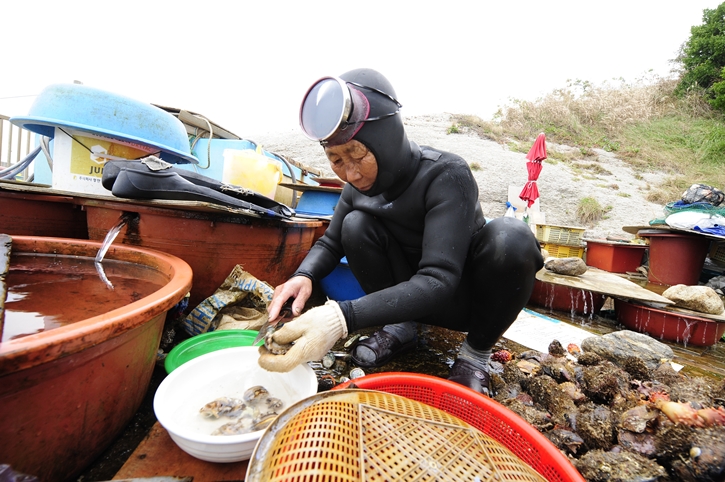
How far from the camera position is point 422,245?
147 cm

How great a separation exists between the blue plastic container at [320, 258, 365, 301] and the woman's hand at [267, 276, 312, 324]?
3.42 feet

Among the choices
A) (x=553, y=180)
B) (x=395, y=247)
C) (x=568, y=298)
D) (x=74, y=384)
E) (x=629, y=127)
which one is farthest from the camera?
(x=629, y=127)

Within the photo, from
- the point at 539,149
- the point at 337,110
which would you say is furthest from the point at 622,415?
the point at 539,149

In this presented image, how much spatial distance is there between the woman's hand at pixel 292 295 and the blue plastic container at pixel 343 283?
1042mm

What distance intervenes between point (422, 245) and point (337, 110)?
72 centimetres

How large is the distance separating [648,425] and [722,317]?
2.71 metres

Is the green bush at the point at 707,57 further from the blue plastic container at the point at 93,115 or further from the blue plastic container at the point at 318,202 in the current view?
the blue plastic container at the point at 93,115

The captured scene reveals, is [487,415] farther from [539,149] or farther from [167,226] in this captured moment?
[539,149]

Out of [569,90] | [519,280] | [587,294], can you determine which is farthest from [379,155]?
[569,90]

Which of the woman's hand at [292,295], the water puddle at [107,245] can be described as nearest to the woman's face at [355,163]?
the woman's hand at [292,295]

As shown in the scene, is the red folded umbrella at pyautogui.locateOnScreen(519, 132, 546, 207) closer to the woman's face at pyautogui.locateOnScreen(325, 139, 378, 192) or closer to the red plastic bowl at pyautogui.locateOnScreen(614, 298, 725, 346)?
the red plastic bowl at pyautogui.locateOnScreen(614, 298, 725, 346)

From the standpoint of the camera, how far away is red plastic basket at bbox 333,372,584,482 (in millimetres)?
847

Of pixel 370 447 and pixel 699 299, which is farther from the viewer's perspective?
pixel 699 299

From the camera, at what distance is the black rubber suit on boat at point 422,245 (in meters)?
1.23
